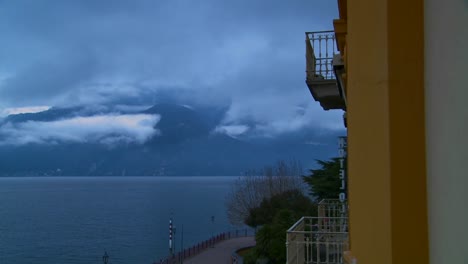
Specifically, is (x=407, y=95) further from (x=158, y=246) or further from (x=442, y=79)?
(x=158, y=246)

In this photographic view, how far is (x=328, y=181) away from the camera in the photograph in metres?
25.7

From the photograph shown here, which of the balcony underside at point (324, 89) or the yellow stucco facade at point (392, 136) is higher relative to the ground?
the balcony underside at point (324, 89)

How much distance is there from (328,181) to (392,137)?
23.0 metres

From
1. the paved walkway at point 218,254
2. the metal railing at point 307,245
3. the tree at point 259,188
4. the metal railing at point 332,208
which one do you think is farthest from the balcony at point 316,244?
the tree at point 259,188

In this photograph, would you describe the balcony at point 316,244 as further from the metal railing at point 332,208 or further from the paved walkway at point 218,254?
the paved walkway at point 218,254

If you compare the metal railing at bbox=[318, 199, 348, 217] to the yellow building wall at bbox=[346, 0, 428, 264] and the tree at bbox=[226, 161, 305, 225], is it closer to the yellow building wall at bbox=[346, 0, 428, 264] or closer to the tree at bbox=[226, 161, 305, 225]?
the yellow building wall at bbox=[346, 0, 428, 264]

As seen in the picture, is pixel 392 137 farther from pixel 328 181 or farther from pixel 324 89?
pixel 328 181

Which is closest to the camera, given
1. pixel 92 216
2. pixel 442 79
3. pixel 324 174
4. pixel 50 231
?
pixel 442 79

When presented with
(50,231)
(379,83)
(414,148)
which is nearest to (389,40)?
(379,83)

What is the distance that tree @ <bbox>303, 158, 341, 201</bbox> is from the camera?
990 inches

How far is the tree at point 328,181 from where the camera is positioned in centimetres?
2514

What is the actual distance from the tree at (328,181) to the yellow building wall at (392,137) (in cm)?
2149

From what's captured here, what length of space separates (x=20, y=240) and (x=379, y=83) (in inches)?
2882

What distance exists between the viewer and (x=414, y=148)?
10.3ft
